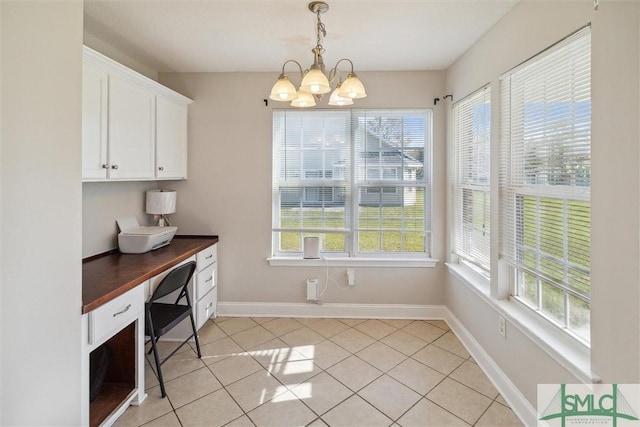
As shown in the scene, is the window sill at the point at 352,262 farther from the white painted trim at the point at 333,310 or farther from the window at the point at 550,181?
the window at the point at 550,181

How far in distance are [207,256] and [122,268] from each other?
894 mm

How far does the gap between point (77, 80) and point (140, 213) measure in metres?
1.80

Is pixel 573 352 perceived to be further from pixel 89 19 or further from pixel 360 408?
pixel 89 19

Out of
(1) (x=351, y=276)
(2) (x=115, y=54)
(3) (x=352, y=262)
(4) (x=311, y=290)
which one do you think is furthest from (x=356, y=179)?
(2) (x=115, y=54)

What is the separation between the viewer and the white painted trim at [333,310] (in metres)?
3.12

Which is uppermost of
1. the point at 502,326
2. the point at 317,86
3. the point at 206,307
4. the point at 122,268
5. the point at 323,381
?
the point at 317,86

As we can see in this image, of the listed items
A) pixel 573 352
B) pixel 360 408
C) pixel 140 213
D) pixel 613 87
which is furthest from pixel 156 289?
pixel 613 87

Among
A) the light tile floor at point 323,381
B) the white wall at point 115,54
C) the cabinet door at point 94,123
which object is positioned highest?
the white wall at point 115,54

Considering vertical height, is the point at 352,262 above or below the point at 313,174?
below

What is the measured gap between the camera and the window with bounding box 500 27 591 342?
4.82ft

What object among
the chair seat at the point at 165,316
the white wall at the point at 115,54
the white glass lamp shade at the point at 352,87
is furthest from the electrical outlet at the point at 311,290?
the white wall at the point at 115,54

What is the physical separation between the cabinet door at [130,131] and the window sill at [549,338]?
273 cm

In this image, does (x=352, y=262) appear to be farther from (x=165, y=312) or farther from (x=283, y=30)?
(x=283, y=30)

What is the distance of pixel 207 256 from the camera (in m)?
2.89
